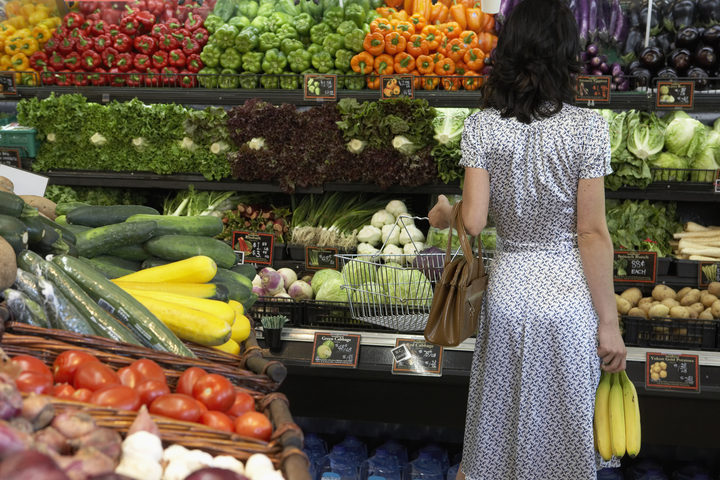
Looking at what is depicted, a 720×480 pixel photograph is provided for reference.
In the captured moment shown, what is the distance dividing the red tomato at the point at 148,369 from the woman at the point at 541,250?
3.66ft

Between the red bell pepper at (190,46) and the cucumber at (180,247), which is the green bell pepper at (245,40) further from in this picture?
the cucumber at (180,247)

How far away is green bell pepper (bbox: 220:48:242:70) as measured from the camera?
13.6 ft

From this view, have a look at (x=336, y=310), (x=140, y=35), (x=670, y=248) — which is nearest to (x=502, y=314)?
(x=336, y=310)

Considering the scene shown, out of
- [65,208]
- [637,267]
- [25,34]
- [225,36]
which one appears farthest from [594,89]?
[25,34]

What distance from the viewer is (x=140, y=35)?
14.8ft

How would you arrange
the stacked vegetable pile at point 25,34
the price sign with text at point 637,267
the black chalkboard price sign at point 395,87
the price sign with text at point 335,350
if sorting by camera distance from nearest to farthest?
the price sign with text at point 335,350, the price sign with text at point 637,267, the black chalkboard price sign at point 395,87, the stacked vegetable pile at point 25,34

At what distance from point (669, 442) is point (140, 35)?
388cm

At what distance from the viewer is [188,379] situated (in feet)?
4.48

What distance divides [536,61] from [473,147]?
31 cm

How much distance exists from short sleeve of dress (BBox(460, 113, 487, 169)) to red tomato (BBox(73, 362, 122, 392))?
1.26m

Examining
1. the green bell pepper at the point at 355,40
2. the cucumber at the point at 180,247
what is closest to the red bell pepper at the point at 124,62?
the green bell pepper at the point at 355,40

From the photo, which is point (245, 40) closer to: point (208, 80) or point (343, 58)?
point (208, 80)

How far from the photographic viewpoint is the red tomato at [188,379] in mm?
1354

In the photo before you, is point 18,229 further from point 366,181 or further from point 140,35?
point 140,35
